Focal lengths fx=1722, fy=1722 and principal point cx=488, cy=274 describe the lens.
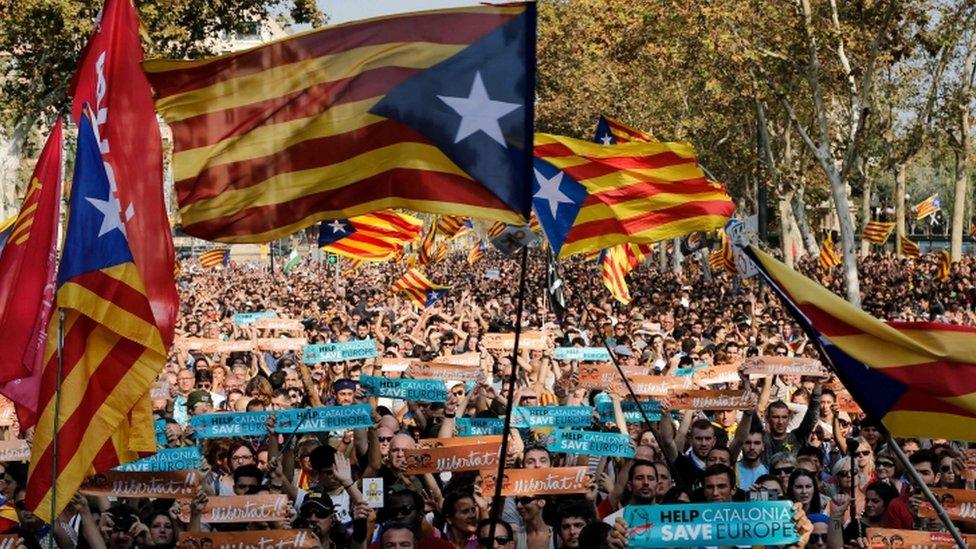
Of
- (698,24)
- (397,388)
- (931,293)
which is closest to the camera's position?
(397,388)

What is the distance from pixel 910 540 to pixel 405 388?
480cm

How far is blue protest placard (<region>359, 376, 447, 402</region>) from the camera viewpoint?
1207cm

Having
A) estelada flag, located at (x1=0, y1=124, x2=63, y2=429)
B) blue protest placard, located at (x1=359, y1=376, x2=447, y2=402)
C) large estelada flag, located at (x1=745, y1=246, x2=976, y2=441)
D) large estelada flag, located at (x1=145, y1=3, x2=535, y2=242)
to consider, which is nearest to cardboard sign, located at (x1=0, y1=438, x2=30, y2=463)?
estelada flag, located at (x1=0, y1=124, x2=63, y2=429)

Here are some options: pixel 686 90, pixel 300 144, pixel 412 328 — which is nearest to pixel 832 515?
pixel 300 144

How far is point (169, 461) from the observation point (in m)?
9.34

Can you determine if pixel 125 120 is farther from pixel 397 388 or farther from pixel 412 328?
pixel 412 328

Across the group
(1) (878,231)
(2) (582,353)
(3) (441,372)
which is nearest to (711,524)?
(3) (441,372)

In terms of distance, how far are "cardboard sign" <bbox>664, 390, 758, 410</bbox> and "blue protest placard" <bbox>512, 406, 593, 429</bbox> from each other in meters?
0.66

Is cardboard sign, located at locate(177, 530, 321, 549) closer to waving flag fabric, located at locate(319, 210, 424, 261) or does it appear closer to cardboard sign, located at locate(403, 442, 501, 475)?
cardboard sign, located at locate(403, 442, 501, 475)

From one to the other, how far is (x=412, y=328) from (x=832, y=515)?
1636cm

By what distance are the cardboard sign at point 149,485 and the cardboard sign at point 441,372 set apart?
404 centimetres

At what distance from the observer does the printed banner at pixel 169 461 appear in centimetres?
932

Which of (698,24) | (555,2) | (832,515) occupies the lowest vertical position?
(832,515)

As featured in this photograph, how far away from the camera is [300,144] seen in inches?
278
